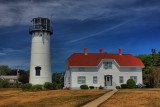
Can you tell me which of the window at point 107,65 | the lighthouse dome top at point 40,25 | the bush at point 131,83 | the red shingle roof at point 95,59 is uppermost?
the lighthouse dome top at point 40,25

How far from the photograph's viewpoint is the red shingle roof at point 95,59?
110ft

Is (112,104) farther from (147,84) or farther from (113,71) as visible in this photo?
(147,84)

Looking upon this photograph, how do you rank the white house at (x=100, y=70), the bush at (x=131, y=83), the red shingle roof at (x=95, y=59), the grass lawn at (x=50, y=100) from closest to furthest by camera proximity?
the grass lawn at (x=50, y=100) < the bush at (x=131, y=83) < the white house at (x=100, y=70) < the red shingle roof at (x=95, y=59)

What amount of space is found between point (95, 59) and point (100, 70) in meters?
2.29

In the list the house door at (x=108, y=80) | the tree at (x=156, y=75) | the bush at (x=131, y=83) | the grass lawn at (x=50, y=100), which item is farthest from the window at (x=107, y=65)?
the grass lawn at (x=50, y=100)

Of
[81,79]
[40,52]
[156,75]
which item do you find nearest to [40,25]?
[40,52]

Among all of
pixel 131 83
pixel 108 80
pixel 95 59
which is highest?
pixel 95 59

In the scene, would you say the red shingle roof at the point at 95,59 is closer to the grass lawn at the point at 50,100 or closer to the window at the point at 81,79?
the window at the point at 81,79

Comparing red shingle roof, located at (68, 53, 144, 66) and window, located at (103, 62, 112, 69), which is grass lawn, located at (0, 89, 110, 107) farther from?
window, located at (103, 62, 112, 69)

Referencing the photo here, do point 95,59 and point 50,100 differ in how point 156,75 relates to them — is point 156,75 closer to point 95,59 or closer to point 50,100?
point 95,59

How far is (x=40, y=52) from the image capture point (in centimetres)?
3350

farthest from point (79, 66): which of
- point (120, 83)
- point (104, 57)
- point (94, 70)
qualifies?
point (120, 83)

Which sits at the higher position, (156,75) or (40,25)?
(40,25)

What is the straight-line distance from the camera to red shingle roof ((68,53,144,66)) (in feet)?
110
